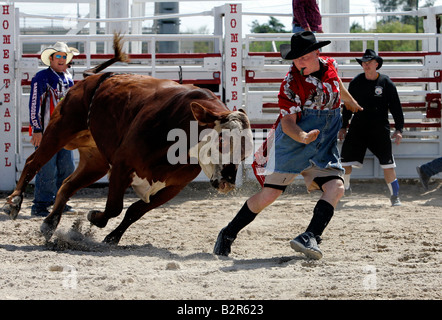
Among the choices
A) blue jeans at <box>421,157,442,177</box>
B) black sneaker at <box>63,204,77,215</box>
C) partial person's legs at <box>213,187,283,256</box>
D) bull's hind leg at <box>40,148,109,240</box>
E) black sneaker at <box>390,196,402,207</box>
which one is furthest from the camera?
blue jeans at <box>421,157,442,177</box>

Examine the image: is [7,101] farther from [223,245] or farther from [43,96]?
[223,245]

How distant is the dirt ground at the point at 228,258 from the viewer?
13.2ft

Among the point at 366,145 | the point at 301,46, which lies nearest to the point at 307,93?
the point at 301,46

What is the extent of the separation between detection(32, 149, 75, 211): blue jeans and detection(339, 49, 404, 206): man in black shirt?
3421 millimetres

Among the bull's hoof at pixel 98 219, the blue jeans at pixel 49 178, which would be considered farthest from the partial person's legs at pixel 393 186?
the bull's hoof at pixel 98 219

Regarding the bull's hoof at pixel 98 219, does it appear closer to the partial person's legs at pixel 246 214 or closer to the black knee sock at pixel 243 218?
the partial person's legs at pixel 246 214

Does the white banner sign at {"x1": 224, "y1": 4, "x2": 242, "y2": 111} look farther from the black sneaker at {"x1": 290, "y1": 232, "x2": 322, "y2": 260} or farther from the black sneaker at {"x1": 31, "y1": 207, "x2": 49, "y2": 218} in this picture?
the black sneaker at {"x1": 290, "y1": 232, "x2": 322, "y2": 260}

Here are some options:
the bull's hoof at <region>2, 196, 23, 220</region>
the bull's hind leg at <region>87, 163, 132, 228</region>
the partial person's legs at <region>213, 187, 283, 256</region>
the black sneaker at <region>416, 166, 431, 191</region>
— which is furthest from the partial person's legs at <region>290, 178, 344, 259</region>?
the black sneaker at <region>416, 166, 431, 191</region>

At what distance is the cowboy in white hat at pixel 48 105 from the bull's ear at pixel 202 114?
287 cm

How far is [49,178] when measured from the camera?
26.1ft

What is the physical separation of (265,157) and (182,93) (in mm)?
959

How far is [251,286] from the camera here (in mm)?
4125

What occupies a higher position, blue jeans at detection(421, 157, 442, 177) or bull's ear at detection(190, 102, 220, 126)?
bull's ear at detection(190, 102, 220, 126)

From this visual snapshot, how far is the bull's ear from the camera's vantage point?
210 inches
